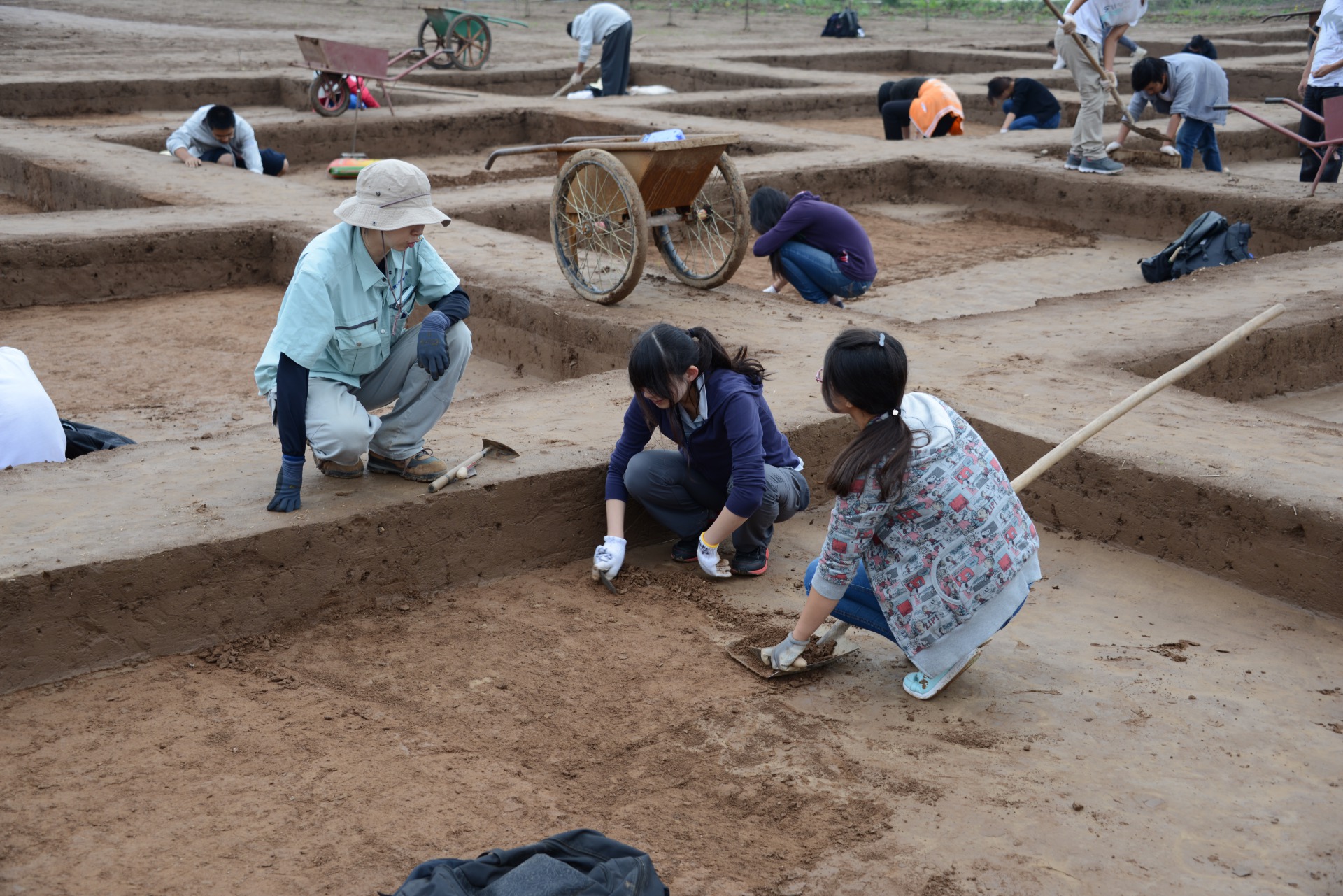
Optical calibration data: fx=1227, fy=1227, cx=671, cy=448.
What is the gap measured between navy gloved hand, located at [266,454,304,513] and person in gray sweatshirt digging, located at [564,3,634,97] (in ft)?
39.9

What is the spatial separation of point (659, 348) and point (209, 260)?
17.2 ft

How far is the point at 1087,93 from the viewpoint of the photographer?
9508 millimetres

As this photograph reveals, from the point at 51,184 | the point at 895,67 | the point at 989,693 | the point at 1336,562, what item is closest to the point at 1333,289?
the point at 1336,562

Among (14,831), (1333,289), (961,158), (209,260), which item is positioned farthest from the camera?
(961,158)

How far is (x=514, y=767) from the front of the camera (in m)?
2.99

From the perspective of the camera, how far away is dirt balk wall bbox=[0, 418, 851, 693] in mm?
3258

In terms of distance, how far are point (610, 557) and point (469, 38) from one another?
14.4 meters

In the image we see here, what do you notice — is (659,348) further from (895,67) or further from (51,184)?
(895,67)

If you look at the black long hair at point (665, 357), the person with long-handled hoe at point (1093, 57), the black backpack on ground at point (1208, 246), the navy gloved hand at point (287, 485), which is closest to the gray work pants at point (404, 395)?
the navy gloved hand at point (287, 485)

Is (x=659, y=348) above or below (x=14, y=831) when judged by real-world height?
above

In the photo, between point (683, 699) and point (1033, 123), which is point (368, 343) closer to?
point (683, 699)

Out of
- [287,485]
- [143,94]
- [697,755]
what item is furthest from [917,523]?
[143,94]

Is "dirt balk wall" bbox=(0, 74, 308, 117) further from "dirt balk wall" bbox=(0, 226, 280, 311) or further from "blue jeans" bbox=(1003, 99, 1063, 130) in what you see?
"blue jeans" bbox=(1003, 99, 1063, 130)

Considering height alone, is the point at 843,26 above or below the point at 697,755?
above
